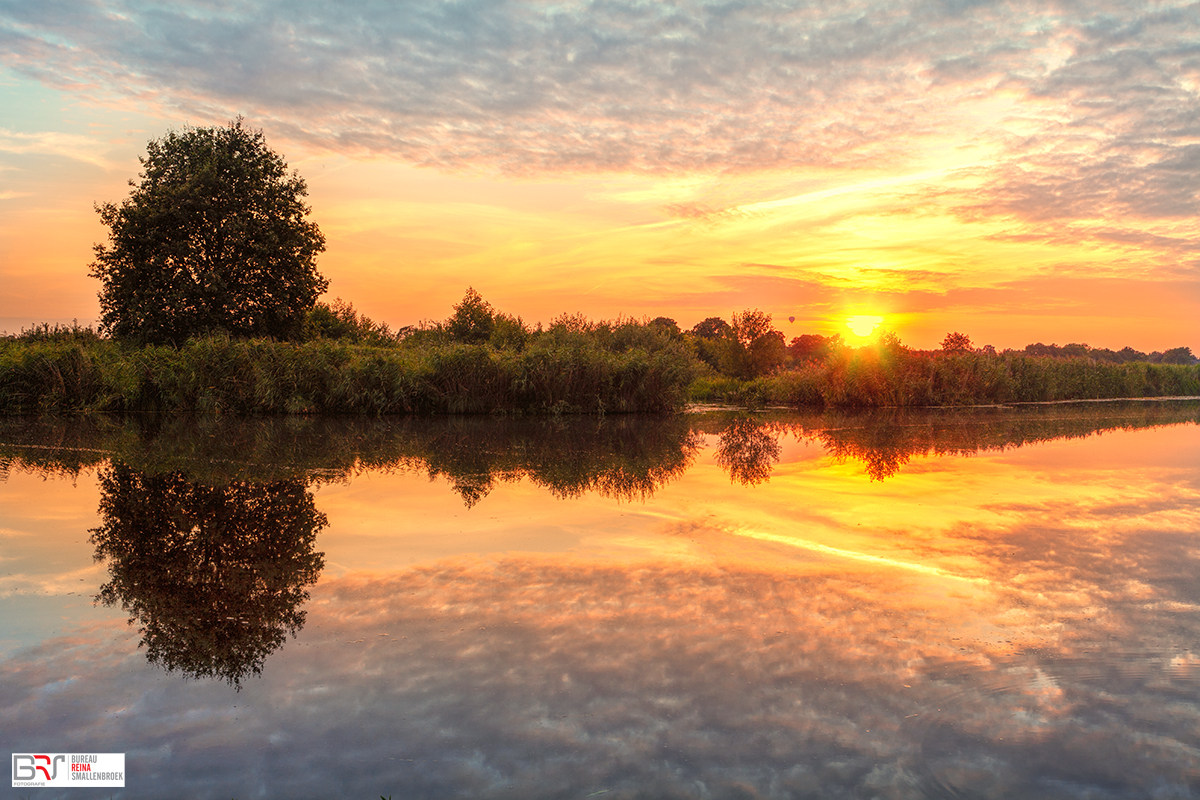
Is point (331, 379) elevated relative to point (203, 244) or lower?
lower

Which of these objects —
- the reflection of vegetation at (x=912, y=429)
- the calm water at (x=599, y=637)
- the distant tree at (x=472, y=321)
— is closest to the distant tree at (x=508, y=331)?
the distant tree at (x=472, y=321)

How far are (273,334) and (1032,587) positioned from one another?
3034 centimetres

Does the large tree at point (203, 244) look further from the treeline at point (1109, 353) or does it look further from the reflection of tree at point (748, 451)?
the treeline at point (1109, 353)

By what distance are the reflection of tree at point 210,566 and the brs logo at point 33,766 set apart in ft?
2.82

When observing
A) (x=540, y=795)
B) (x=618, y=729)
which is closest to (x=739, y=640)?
(x=618, y=729)

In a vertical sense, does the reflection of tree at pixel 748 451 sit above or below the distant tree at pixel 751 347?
below

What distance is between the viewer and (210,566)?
6312mm

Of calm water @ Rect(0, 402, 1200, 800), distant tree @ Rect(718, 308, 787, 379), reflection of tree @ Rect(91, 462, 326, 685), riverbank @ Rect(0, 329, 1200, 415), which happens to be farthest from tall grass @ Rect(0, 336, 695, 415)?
distant tree @ Rect(718, 308, 787, 379)

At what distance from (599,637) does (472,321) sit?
41147mm

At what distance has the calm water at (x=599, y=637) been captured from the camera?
3383 mm

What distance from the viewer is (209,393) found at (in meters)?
22.3

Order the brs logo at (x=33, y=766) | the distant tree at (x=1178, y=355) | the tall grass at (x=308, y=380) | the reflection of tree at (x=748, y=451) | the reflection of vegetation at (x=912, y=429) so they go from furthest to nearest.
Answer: the distant tree at (x=1178, y=355) < the tall grass at (x=308, y=380) < the reflection of vegetation at (x=912, y=429) < the reflection of tree at (x=748, y=451) < the brs logo at (x=33, y=766)

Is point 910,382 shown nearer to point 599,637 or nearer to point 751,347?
point 751,347

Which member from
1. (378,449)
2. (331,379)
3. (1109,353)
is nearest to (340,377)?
(331,379)
